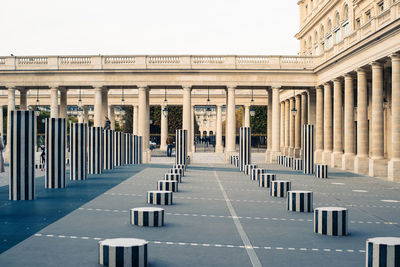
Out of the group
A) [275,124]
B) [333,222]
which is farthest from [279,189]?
[275,124]

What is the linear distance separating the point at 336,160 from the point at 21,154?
26.6m

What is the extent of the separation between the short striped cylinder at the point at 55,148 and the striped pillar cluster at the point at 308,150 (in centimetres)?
1650

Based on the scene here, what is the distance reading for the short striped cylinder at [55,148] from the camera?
66.6ft

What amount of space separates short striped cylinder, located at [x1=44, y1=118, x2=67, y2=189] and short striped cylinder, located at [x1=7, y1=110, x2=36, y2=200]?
3.39m

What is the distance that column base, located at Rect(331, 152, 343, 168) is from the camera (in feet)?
123

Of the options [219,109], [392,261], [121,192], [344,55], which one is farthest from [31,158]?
[219,109]

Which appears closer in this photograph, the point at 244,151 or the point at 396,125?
the point at 396,125

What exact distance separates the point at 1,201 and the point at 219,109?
5013 centimetres

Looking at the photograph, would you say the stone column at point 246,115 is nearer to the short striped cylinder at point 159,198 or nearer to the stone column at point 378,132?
the stone column at point 378,132

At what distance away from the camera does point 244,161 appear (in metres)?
34.4

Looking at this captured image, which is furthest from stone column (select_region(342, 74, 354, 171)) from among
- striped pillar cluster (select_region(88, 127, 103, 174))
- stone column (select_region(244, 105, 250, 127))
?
stone column (select_region(244, 105, 250, 127))

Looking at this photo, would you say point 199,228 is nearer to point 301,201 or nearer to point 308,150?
point 301,201

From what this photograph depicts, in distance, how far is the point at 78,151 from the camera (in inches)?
982

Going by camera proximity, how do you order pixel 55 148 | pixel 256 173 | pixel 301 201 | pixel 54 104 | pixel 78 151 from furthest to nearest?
pixel 54 104, pixel 256 173, pixel 78 151, pixel 55 148, pixel 301 201
